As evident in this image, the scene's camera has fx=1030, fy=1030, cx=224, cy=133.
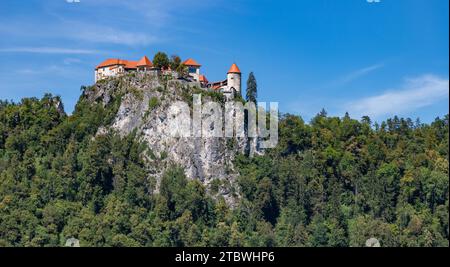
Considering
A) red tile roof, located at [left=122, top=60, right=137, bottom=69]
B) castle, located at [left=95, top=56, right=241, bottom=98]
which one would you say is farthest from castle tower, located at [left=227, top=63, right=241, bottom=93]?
red tile roof, located at [left=122, top=60, right=137, bottom=69]

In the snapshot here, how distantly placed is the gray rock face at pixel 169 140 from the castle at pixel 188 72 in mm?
1357

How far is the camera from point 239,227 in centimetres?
7456

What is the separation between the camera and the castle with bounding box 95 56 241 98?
260 feet

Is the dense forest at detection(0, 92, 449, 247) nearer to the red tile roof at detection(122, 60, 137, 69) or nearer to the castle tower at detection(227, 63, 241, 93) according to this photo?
the red tile roof at detection(122, 60, 137, 69)

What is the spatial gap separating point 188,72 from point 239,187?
9835mm

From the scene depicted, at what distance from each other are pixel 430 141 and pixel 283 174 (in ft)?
44.1

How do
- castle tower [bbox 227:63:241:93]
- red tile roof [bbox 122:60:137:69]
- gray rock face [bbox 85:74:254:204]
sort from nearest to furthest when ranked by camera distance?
gray rock face [bbox 85:74:254:204], castle tower [bbox 227:63:241:93], red tile roof [bbox 122:60:137:69]

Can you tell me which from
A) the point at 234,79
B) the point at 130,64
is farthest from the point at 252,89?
the point at 130,64

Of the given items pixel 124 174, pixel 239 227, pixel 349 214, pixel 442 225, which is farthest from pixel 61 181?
pixel 442 225

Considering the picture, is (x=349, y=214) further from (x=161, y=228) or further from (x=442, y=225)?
(x=161, y=228)

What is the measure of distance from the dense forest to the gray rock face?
821mm

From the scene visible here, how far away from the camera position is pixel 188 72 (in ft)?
262

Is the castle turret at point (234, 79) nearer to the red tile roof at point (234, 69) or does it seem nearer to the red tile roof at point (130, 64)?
the red tile roof at point (234, 69)
